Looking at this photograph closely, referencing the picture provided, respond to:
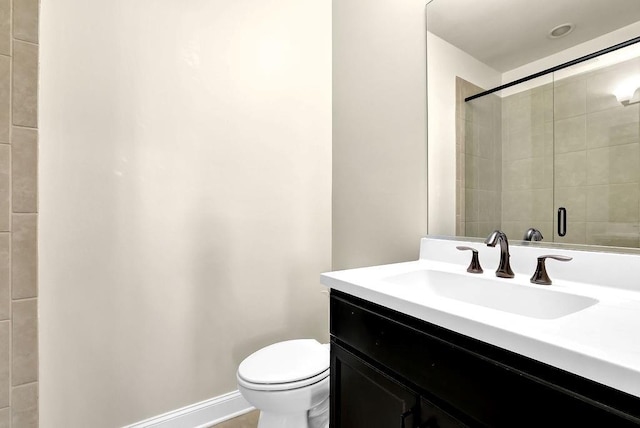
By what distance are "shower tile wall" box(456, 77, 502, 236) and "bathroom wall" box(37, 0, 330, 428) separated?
2.86ft

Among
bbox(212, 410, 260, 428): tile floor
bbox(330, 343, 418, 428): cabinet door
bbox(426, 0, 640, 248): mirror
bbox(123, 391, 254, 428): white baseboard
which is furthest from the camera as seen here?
bbox(212, 410, 260, 428): tile floor

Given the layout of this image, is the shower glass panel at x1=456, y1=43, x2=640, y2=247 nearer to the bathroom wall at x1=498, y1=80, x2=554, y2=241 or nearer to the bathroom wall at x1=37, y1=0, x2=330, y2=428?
the bathroom wall at x1=498, y1=80, x2=554, y2=241

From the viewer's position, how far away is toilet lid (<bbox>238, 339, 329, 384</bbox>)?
1209 mm

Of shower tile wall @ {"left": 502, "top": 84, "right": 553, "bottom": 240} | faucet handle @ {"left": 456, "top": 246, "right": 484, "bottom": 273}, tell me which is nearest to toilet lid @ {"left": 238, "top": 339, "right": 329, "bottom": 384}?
faucet handle @ {"left": 456, "top": 246, "right": 484, "bottom": 273}

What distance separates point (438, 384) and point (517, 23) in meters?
1.24

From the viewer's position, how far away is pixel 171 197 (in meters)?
1.48

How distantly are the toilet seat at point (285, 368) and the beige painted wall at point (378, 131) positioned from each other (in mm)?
592

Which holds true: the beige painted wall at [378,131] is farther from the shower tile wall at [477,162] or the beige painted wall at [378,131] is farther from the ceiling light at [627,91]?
the ceiling light at [627,91]

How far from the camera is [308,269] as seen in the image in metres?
1.91

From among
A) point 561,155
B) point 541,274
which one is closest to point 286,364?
point 541,274

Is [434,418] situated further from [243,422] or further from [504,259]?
[243,422]

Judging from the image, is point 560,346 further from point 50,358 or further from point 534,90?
point 50,358
